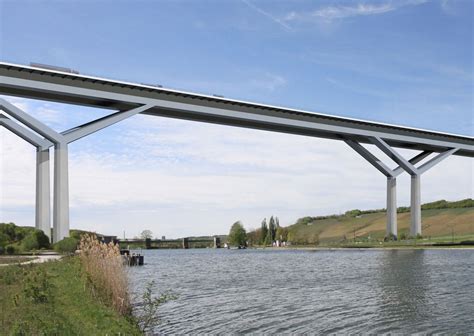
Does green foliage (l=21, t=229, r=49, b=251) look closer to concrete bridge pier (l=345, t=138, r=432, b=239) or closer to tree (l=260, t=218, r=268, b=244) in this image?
concrete bridge pier (l=345, t=138, r=432, b=239)

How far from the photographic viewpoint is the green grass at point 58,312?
10.1 m

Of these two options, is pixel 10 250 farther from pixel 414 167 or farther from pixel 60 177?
pixel 414 167

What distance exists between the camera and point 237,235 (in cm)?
12300

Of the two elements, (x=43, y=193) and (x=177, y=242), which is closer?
(x=43, y=193)

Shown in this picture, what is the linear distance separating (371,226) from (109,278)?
324 ft

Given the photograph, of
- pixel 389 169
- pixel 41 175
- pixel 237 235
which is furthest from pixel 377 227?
pixel 41 175

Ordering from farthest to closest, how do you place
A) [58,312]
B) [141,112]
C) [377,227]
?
1. [377,227]
2. [141,112]
3. [58,312]

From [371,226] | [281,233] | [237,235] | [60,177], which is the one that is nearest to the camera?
[60,177]

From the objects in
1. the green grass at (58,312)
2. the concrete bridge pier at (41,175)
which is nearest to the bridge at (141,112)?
the concrete bridge pier at (41,175)

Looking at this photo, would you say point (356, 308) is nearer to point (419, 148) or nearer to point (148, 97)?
point (148, 97)

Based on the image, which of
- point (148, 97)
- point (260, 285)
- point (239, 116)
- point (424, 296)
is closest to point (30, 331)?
point (424, 296)

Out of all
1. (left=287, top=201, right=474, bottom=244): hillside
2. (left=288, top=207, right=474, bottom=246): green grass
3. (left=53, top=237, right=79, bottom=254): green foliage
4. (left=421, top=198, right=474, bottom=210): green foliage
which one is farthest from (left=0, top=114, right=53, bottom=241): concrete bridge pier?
(left=421, top=198, right=474, bottom=210): green foliage

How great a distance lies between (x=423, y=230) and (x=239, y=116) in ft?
154

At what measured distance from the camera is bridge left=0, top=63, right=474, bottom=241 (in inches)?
1708
